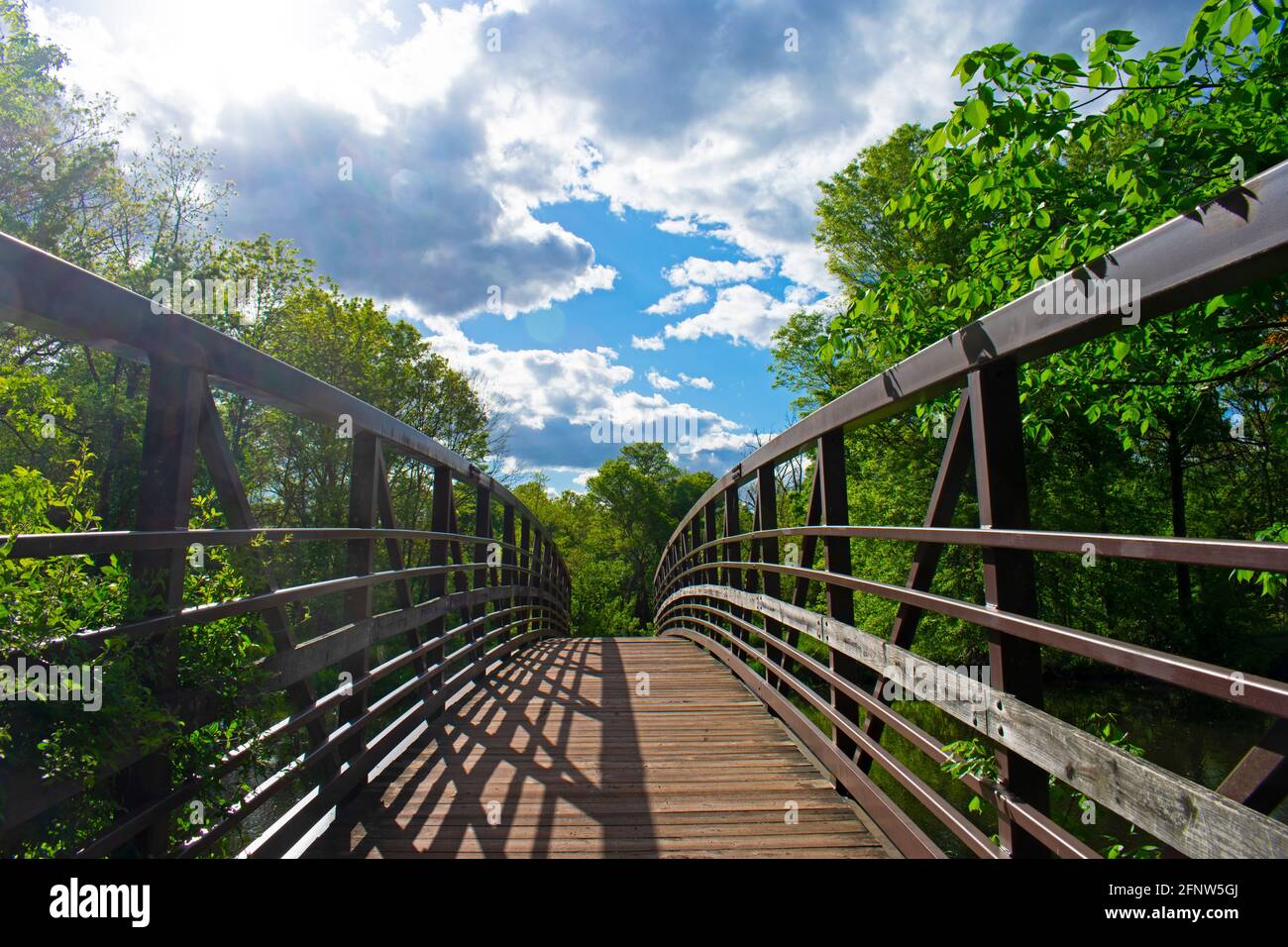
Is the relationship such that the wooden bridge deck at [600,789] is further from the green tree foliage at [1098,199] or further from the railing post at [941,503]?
the green tree foliage at [1098,199]

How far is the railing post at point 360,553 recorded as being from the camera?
123 inches

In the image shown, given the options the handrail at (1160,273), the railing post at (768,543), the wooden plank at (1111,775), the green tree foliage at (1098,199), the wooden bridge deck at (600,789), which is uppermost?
the green tree foliage at (1098,199)

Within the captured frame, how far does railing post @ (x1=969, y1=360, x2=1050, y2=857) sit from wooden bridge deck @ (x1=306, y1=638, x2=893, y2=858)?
0.91 meters

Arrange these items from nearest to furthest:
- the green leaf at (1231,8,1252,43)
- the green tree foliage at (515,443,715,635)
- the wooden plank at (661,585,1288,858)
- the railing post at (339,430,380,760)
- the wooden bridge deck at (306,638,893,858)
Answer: the wooden plank at (661,585,1288,858) < the wooden bridge deck at (306,638,893,858) < the railing post at (339,430,380,760) < the green leaf at (1231,8,1252,43) < the green tree foliage at (515,443,715,635)

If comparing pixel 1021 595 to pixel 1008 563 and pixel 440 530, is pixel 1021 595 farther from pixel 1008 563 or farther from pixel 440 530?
pixel 440 530

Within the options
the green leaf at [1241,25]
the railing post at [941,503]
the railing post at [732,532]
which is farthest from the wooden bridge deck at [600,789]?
the green leaf at [1241,25]

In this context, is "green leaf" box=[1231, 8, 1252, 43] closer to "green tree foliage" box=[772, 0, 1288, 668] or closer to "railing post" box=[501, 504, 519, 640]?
"green tree foliage" box=[772, 0, 1288, 668]

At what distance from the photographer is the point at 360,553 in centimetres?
318

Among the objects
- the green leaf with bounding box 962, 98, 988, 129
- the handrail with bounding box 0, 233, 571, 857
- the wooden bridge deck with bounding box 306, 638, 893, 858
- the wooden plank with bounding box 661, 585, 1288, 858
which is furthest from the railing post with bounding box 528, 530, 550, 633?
the wooden plank with bounding box 661, 585, 1288, 858

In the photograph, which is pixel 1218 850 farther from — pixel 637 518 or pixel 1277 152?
pixel 637 518

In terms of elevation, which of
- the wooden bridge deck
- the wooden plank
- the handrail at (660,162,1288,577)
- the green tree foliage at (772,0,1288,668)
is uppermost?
the green tree foliage at (772,0,1288,668)

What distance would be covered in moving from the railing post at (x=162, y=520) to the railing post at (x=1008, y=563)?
1944 mm

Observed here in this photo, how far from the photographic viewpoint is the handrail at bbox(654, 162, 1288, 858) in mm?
1218
